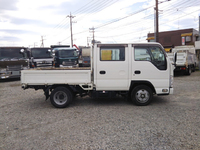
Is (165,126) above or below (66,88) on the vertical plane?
below

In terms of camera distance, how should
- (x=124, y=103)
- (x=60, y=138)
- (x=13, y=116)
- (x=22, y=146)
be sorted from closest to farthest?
(x=22, y=146)
(x=60, y=138)
(x=13, y=116)
(x=124, y=103)

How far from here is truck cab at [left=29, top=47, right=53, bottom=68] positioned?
15493 mm

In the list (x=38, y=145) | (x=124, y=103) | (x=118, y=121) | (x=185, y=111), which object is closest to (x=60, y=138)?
(x=38, y=145)

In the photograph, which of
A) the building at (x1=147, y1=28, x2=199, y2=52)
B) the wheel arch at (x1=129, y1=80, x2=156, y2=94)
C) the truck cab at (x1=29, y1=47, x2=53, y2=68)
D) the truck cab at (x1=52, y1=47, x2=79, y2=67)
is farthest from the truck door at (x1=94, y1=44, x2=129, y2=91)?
the building at (x1=147, y1=28, x2=199, y2=52)

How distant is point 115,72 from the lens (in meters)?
6.36

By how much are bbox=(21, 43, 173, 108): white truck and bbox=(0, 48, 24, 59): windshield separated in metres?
9.20

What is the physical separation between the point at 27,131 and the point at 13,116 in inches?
57.4

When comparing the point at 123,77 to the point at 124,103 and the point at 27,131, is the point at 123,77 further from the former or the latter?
the point at 27,131

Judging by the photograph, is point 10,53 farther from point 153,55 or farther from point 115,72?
point 153,55

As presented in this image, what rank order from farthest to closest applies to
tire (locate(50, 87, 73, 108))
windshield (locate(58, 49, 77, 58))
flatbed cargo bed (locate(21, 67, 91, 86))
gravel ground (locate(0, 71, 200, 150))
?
1. windshield (locate(58, 49, 77, 58))
2. tire (locate(50, 87, 73, 108))
3. flatbed cargo bed (locate(21, 67, 91, 86))
4. gravel ground (locate(0, 71, 200, 150))

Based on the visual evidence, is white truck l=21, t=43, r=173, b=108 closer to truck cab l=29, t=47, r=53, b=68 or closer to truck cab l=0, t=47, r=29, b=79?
truck cab l=0, t=47, r=29, b=79

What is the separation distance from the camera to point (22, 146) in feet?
12.7

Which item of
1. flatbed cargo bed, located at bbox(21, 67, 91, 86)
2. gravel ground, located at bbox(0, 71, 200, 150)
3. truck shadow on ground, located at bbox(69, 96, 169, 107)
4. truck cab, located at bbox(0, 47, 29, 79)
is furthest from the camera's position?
truck cab, located at bbox(0, 47, 29, 79)

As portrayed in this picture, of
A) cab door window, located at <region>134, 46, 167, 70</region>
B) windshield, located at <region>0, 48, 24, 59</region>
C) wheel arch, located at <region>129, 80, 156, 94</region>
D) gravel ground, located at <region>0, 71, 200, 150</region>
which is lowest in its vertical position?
gravel ground, located at <region>0, 71, 200, 150</region>
